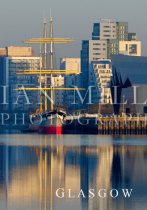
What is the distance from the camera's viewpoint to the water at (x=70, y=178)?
1150 inches

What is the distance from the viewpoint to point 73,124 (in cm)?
10706

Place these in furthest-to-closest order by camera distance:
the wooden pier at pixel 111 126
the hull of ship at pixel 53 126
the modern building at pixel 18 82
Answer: the modern building at pixel 18 82
the wooden pier at pixel 111 126
the hull of ship at pixel 53 126

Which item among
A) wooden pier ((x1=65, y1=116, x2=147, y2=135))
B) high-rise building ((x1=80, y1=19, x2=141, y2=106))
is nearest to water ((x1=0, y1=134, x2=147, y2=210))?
wooden pier ((x1=65, y1=116, x2=147, y2=135))

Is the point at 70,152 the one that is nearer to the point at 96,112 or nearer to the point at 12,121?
the point at 96,112

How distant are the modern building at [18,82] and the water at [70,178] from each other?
408ft

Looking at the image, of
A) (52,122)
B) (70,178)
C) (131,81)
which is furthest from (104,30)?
(70,178)

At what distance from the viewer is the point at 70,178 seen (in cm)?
3562

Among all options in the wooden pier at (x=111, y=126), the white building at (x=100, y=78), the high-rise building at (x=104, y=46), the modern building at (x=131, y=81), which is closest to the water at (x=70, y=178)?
the wooden pier at (x=111, y=126)

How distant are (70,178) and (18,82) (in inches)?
6137

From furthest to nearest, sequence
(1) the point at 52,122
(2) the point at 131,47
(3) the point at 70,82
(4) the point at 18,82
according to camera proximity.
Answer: (4) the point at 18,82 → (2) the point at 131,47 → (3) the point at 70,82 → (1) the point at 52,122

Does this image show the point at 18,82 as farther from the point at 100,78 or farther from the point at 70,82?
the point at 100,78

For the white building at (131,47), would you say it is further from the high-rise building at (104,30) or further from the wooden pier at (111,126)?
the wooden pier at (111,126)

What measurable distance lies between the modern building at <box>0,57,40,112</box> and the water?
124 meters

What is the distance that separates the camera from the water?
1150 inches
